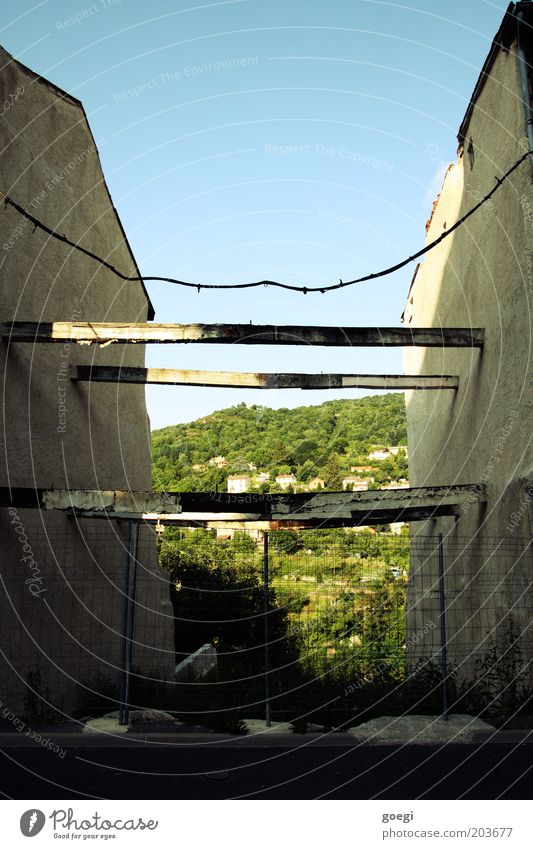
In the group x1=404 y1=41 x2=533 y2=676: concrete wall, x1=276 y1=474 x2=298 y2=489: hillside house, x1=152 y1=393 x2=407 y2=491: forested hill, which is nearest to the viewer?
x1=404 y1=41 x2=533 y2=676: concrete wall

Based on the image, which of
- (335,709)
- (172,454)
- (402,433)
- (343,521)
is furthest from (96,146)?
(402,433)

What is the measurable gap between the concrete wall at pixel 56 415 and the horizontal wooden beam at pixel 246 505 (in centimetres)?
76

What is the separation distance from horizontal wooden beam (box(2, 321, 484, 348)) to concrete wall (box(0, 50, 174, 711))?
0.57 metres

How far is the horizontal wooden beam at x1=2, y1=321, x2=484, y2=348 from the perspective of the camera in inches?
333

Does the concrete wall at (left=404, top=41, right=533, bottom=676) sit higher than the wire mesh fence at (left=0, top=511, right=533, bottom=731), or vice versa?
the concrete wall at (left=404, top=41, right=533, bottom=676)

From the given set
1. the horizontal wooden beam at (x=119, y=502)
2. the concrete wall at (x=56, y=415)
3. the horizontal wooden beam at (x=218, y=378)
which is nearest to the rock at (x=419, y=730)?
the horizontal wooden beam at (x=119, y=502)

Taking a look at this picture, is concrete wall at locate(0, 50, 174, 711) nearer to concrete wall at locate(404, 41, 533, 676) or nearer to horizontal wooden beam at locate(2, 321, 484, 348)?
horizontal wooden beam at locate(2, 321, 484, 348)

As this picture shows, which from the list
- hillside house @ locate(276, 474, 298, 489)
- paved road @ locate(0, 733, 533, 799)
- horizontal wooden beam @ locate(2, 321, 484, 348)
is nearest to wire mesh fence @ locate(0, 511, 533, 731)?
paved road @ locate(0, 733, 533, 799)

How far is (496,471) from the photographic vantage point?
28.2 ft

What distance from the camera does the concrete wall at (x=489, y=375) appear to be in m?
7.82

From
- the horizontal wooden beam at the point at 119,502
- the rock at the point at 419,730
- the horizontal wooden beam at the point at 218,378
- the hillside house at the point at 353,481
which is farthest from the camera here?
the hillside house at the point at 353,481

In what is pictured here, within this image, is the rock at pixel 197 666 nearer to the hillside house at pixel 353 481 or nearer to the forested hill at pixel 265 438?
the forested hill at pixel 265 438

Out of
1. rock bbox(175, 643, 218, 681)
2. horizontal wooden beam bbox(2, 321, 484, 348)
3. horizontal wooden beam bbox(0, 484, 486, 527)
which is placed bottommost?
rock bbox(175, 643, 218, 681)

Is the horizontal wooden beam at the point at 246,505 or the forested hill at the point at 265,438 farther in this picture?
the forested hill at the point at 265,438
